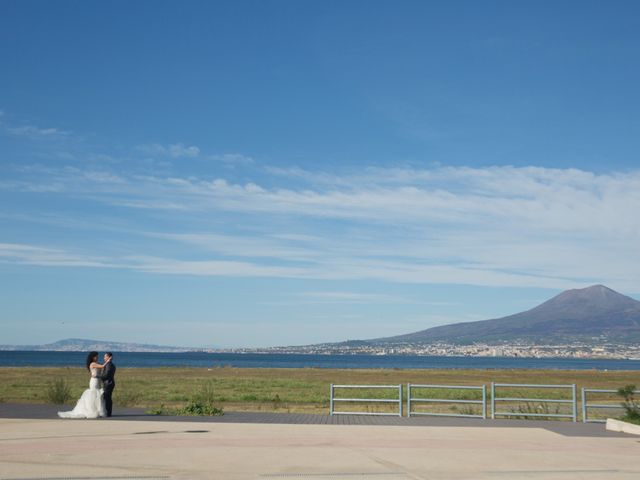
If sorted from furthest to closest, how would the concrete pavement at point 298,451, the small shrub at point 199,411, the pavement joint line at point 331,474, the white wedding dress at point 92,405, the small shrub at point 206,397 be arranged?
the small shrub at point 206,397, the small shrub at point 199,411, the white wedding dress at point 92,405, the concrete pavement at point 298,451, the pavement joint line at point 331,474

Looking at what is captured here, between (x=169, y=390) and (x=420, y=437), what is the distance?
2664cm

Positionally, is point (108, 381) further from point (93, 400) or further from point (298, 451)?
point (298, 451)

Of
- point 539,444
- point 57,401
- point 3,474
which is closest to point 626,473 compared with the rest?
point 539,444

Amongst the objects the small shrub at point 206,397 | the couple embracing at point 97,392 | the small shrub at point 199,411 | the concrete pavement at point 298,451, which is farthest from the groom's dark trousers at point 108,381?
Answer: the small shrub at point 206,397

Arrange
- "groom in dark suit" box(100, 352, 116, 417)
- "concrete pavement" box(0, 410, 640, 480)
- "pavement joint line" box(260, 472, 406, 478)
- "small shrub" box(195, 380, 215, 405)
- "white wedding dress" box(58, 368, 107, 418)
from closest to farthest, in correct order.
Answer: "pavement joint line" box(260, 472, 406, 478) → "concrete pavement" box(0, 410, 640, 480) → "groom in dark suit" box(100, 352, 116, 417) → "white wedding dress" box(58, 368, 107, 418) → "small shrub" box(195, 380, 215, 405)

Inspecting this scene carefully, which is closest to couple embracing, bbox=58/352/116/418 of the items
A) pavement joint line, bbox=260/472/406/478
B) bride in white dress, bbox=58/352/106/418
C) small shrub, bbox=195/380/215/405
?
bride in white dress, bbox=58/352/106/418

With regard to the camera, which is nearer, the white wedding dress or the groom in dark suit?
the groom in dark suit

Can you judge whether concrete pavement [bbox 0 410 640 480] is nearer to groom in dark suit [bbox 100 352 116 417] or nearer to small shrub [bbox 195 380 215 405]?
groom in dark suit [bbox 100 352 116 417]

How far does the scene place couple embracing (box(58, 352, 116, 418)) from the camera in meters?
20.4

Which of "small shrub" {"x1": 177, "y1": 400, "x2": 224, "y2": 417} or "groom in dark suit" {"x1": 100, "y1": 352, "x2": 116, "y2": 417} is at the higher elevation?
"groom in dark suit" {"x1": 100, "y1": 352, "x2": 116, "y2": 417}

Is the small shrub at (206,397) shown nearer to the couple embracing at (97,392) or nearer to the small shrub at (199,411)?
the small shrub at (199,411)

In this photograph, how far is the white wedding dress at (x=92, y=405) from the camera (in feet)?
67.3

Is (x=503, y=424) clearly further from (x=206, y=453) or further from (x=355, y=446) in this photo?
(x=206, y=453)

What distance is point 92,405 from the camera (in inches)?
810
